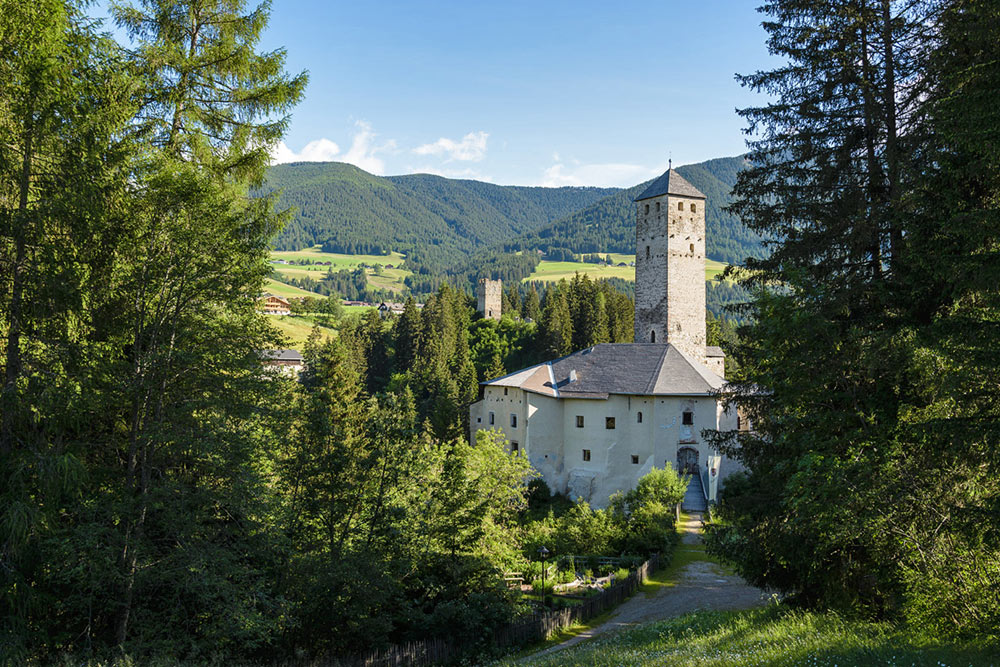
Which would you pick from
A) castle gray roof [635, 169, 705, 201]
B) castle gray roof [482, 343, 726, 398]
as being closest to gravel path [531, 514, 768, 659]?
castle gray roof [482, 343, 726, 398]

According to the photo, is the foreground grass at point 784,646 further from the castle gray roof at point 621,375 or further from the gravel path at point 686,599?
the castle gray roof at point 621,375

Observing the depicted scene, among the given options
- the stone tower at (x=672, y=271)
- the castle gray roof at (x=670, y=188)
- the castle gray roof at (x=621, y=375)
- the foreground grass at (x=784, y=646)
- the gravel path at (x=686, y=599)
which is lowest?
the gravel path at (x=686, y=599)

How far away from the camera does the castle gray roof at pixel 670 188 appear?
41.4 metres

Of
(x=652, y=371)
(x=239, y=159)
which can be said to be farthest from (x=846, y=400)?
(x=652, y=371)

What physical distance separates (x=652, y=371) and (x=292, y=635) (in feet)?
88.9

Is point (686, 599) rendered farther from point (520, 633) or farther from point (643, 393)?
point (643, 393)

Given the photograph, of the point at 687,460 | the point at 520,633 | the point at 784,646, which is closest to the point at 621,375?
the point at 687,460

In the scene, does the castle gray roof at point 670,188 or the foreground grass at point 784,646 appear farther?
the castle gray roof at point 670,188

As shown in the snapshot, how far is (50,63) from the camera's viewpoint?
27.7 feet

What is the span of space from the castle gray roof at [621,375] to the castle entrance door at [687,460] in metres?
3.12

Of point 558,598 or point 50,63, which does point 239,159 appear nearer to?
point 50,63

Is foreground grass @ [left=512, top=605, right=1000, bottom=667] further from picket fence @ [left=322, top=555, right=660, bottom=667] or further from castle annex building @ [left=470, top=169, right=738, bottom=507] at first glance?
castle annex building @ [left=470, top=169, right=738, bottom=507]

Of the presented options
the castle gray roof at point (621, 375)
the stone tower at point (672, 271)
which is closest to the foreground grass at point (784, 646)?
the castle gray roof at point (621, 375)

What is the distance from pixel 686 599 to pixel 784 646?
10.8 meters
